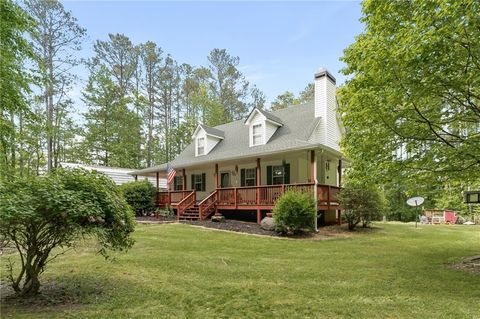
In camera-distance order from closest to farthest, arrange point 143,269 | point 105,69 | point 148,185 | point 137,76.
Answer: point 143,269
point 148,185
point 105,69
point 137,76

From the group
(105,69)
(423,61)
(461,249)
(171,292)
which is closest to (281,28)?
(423,61)

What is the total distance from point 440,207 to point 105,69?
113 feet

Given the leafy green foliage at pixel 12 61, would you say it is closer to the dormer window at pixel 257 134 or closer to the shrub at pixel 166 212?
the shrub at pixel 166 212

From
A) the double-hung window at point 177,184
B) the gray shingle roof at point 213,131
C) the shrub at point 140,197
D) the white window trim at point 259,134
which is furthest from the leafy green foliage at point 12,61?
the double-hung window at point 177,184

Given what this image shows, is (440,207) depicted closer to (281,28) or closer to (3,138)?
(281,28)

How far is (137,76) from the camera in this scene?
32750mm

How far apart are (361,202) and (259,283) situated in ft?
30.3

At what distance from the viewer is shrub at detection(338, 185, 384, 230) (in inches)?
518

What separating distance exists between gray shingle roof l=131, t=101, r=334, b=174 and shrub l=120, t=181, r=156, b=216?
223 centimetres

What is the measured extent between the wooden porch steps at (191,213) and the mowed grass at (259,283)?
6.59 metres

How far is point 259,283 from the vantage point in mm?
5359

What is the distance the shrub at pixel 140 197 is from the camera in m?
18.7

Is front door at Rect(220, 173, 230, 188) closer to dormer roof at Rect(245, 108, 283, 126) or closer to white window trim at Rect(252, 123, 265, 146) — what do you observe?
white window trim at Rect(252, 123, 265, 146)

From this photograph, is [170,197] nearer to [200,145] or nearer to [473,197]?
[200,145]
